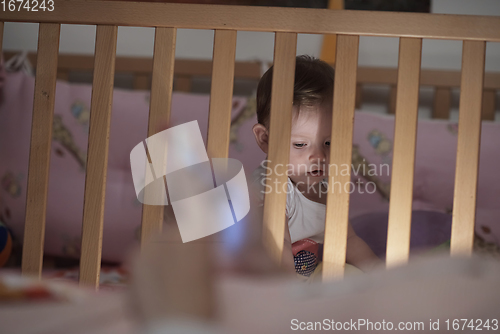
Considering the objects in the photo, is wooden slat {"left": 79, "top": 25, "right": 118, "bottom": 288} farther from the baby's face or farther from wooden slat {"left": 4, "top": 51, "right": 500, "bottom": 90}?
wooden slat {"left": 4, "top": 51, "right": 500, "bottom": 90}

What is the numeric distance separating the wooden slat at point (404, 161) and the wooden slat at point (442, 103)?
1.00 m

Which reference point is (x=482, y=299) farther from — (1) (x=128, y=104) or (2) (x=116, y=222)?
(1) (x=128, y=104)

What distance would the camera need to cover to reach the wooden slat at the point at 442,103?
4.99ft

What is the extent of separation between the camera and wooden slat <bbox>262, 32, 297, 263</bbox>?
0.62 metres

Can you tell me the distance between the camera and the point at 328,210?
620 millimetres

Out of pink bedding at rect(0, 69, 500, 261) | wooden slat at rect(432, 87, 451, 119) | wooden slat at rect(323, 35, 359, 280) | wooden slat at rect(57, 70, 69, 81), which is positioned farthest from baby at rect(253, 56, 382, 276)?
wooden slat at rect(57, 70, 69, 81)

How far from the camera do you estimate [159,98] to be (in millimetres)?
639

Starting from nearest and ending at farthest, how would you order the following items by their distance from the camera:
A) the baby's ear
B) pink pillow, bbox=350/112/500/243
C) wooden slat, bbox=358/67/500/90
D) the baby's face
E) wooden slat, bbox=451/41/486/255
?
1. wooden slat, bbox=451/41/486/255
2. the baby's face
3. the baby's ear
4. pink pillow, bbox=350/112/500/243
5. wooden slat, bbox=358/67/500/90

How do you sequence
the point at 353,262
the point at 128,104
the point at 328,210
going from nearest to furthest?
the point at 328,210
the point at 353,262
the point at 128,104

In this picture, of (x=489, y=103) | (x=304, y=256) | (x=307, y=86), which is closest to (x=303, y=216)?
(x=304, y=256)

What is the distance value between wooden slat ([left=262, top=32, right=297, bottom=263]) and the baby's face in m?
0.22

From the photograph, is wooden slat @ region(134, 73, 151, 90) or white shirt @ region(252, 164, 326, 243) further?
wooden slat @ region(134, 73, 151, 90)

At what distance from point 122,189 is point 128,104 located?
276 mm

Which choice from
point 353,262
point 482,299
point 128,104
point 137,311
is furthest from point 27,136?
point 482,299
